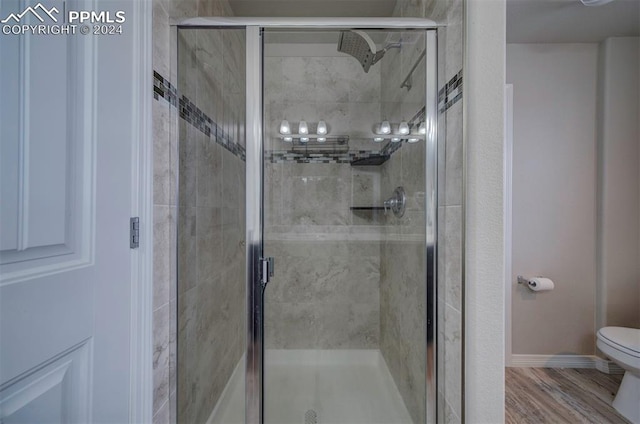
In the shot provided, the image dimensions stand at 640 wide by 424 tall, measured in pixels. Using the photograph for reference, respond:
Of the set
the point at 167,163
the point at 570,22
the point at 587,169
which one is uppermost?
the point at 570,22

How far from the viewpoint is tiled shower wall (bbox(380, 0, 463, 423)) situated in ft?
2.91

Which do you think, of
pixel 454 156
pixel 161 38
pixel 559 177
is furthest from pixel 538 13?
pixel 161 38

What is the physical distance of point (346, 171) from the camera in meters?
1.51

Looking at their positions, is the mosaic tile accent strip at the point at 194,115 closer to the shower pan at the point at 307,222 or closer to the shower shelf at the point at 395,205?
the shower pan at the point at 307,222

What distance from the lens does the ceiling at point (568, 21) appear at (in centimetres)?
163

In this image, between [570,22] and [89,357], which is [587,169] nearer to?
[570,22]

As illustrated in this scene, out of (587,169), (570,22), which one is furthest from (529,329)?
(570,22)

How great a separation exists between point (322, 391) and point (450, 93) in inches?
60.5

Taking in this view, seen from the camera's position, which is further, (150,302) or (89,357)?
(150,302)

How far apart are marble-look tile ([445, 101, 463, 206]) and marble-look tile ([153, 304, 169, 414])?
1.08m

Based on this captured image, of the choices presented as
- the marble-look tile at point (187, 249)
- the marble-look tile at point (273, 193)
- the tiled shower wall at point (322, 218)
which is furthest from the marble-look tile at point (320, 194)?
the marble-look tile at point (187, 249)

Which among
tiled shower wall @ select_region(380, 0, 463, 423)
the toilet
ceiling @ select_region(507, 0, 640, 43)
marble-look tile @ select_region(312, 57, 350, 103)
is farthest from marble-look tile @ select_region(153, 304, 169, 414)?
ceiling @ select_region(507, 0, 640, 43)

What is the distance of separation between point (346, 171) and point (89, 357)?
4.21 ft

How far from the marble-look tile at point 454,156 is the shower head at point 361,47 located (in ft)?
1.53
